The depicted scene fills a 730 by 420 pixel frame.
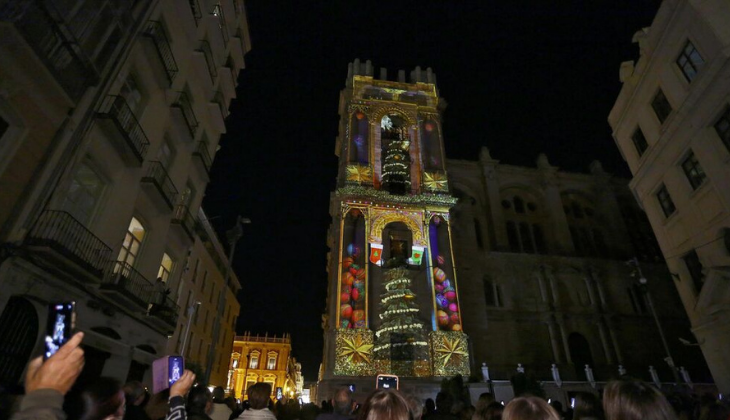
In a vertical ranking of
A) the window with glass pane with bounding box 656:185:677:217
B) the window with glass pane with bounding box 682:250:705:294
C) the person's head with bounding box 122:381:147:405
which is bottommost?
the person's head with bounding box 122:381:147:405

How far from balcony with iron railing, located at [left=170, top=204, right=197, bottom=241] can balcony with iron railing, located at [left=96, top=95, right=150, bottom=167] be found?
325 centimetres

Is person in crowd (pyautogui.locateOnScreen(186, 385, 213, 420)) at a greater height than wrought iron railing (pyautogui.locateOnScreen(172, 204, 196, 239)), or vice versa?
wrought iron railing (pyautogui.locateOnScreen(172, 204, 196, 239))

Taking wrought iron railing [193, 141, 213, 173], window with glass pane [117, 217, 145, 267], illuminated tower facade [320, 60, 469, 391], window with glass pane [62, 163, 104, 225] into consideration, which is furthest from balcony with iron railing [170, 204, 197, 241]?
illuminated tower facade [320, 60, 469, 391]

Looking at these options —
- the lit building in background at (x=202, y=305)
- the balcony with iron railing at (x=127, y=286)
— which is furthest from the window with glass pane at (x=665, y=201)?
the lit building in background at (x=202, y=305)

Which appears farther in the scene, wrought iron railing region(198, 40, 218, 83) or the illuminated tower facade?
the illuminated tower facade

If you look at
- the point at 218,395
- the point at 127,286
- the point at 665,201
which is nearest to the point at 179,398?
the point at 218,395

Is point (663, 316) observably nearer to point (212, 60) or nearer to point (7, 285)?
point (212, 60)

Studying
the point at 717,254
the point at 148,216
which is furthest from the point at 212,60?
the point at 717,254

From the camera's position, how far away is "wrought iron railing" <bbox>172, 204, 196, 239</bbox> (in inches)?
554

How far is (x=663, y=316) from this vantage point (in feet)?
99.6

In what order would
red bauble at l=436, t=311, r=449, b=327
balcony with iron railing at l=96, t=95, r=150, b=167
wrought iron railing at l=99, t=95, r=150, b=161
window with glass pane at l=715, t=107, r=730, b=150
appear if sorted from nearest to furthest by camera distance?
balcony with iron railing at l=96, t=95, r=150, b=167 → wrought iron railing at l=99, t=95, r=150, b=161 → window with glass pane at l=715, t=107, r=730, b=150 → red bauble at l=436, t=311, r=449, b=327

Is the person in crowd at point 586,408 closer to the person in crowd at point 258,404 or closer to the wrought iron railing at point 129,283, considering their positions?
the person in crowd at point 258,404

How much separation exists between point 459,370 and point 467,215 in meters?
14.6

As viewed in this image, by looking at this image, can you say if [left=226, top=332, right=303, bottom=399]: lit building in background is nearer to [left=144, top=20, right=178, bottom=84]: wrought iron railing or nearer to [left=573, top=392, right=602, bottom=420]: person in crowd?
[left=144, top=20, right=178, bottom=84]: wrought iron railing
